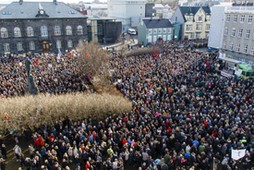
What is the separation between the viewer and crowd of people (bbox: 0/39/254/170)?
14.1 meters

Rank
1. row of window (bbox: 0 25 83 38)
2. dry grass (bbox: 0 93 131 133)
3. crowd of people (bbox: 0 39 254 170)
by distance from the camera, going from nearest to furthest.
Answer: crowd of people (bbox: 0 39 254 170) → dry grass (bbox: 0 93 131 133) → row of window (bbox: 0 25 83 38)

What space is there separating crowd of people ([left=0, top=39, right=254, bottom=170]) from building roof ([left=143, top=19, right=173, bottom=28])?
35.9m

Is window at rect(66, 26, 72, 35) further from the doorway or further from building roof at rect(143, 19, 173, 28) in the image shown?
building roof at rect(143, 19, 173, 28)

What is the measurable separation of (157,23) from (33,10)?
28355 millimetres

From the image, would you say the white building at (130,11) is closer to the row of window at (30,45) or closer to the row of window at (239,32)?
the row of window at (30,45)

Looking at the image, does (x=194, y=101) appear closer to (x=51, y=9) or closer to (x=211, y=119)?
(x=211, y=119)

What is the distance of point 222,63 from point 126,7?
47.4 meters

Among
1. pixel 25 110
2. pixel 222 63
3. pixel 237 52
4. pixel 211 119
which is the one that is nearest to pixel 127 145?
pixel 211 119

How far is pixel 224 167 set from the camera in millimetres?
13617

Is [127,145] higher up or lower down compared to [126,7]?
lower down

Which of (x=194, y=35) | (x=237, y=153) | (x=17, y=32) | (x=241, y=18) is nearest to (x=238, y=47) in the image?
(x=241, y=18)

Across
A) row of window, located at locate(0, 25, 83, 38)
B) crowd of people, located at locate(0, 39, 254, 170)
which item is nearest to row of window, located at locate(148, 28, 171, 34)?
row of window, located at locate(0, 25, 83, 38)

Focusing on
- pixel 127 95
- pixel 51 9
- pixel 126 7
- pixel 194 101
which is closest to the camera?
pixel 194 101

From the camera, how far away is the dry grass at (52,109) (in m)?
17.5
